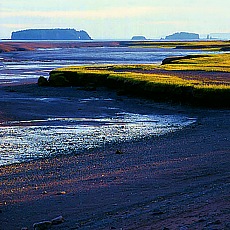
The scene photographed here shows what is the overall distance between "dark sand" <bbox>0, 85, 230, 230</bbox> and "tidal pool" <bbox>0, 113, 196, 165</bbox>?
1.30 meters

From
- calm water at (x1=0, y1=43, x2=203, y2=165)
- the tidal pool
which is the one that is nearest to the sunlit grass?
calm water at (x1=0, y1=43, x2=203, y2=165)

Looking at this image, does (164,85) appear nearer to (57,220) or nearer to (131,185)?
(131,185)

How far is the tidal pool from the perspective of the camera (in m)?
19.8

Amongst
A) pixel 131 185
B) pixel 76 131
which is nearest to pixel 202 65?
pixel 76 131

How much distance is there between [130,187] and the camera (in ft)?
44.1

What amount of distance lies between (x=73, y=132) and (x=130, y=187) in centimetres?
1095

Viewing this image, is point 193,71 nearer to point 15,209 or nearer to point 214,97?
point 214,97

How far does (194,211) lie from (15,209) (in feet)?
12.8

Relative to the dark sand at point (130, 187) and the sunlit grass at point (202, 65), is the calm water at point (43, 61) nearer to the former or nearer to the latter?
the sunlit grass at point (202, 65)

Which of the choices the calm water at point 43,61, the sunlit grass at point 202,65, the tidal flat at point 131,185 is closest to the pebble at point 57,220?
the tidal flat at point 131,185

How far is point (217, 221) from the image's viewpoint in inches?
362

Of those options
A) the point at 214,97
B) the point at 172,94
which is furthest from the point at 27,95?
the point at 214,97

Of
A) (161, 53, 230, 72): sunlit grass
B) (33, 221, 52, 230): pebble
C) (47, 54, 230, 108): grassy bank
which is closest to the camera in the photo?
(33, 221, 52, 230): pebble

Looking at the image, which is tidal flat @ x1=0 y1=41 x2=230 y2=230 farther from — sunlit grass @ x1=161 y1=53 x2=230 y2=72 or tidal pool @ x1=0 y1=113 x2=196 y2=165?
sunlit grass @ x1=161 y1=53 x2=230 y2=72
